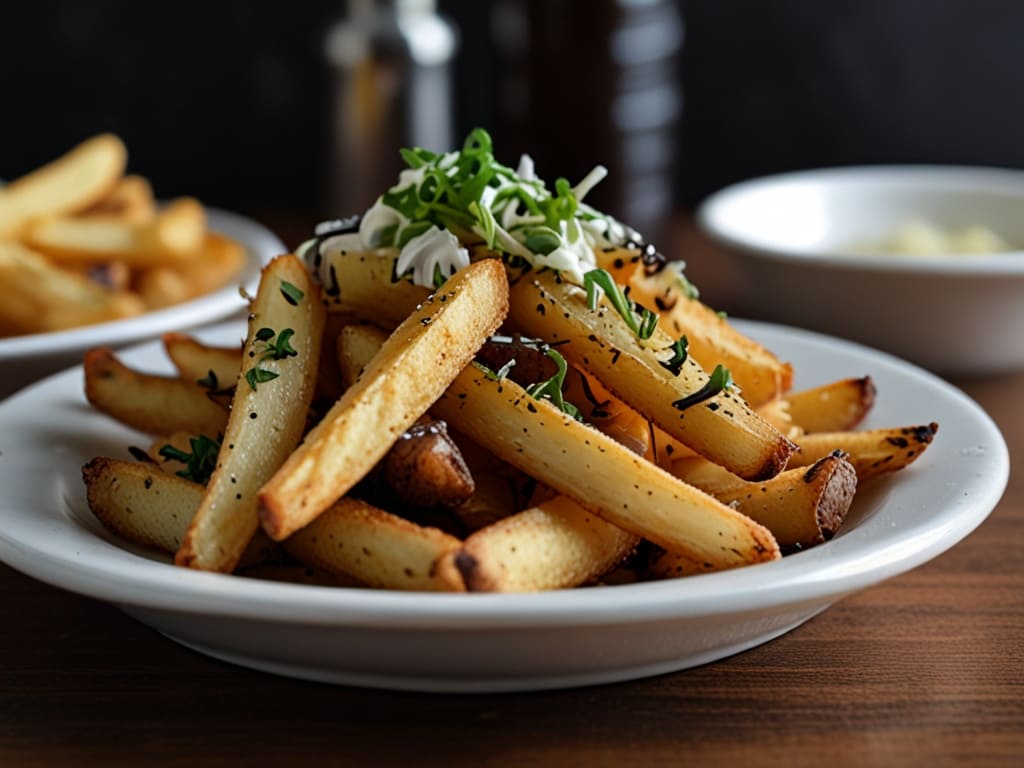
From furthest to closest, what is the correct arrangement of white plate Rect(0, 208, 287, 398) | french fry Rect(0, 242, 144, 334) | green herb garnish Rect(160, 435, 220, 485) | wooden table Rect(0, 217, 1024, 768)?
french fry Rect(0, 242, 144, 334)
white plate Rect(0, 208, 287, 398)
green herb garnish Rect(160, 435, 220, 485)
wooden table Rect(0, 217, 1024, 768)

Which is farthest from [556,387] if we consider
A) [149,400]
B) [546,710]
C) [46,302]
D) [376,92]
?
[376,92]

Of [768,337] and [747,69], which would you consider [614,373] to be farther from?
[747,69]

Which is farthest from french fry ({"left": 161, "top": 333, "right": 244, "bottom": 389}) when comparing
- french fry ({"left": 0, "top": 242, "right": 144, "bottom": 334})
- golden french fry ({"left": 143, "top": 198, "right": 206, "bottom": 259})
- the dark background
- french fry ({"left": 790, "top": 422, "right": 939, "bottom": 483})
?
the dark background

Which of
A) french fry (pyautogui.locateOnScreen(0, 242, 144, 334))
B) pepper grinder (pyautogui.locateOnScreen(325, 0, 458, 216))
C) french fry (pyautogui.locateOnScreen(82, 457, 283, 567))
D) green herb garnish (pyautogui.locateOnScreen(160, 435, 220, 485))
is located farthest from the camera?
pepper grinder (pyautogui.locateOnScreen(325, 0, 458, 216))

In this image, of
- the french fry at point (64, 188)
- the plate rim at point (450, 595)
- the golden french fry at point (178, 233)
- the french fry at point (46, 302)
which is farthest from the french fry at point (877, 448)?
the french fry at point (64, 188)

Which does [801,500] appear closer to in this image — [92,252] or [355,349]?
[355,349]

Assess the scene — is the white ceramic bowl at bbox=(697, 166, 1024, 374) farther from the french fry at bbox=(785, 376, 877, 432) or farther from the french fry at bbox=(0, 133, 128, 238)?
the french fry at bbox=(0, 133, 128, 238)
